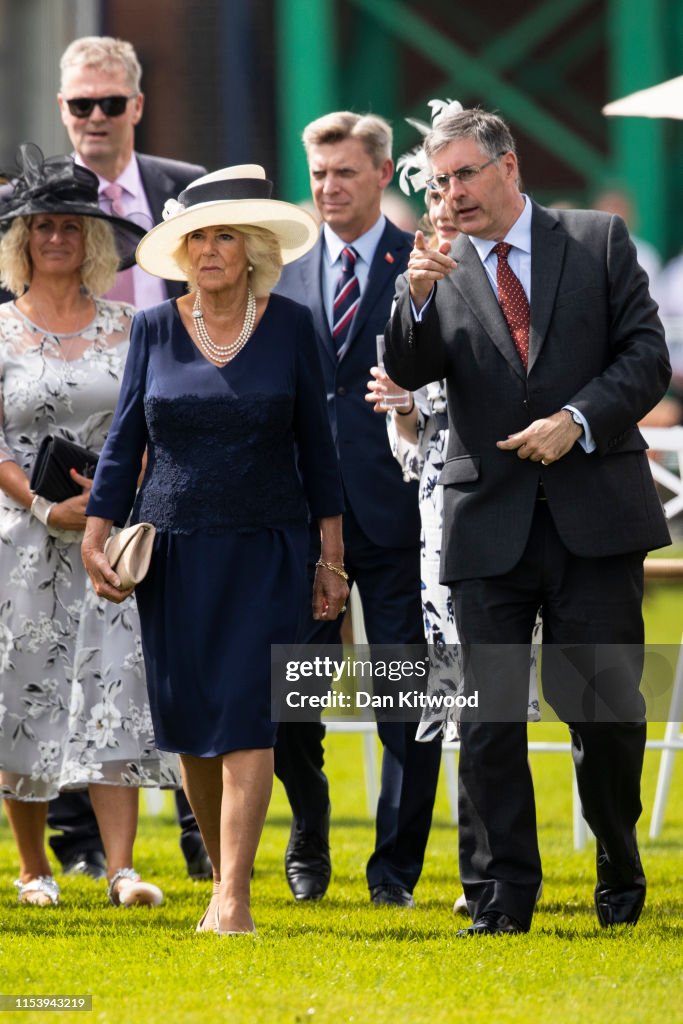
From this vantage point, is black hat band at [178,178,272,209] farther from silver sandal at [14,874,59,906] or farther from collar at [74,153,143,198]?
silver sandal at [14,874,59,906]

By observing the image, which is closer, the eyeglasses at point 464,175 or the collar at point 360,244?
the eyeglasses at point 464,175

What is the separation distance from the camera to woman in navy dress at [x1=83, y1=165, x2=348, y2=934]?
17.7 ft

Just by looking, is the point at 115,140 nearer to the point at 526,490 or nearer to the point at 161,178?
the point at 161,178

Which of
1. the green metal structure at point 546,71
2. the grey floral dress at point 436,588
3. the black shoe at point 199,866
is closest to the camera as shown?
the grey floral dress at point 436,588

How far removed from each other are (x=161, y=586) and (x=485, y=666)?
0.93 m

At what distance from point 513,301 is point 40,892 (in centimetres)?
239

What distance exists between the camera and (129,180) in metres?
7.18

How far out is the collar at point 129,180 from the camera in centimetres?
717

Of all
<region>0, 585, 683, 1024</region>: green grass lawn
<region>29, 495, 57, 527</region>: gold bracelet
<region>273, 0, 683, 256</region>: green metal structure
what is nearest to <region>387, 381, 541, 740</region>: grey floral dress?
<region>0, 585, 683, 1024</region>: green grass lawn

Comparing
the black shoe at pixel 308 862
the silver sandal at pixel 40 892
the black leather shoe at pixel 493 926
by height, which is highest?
the black leather shoe at pixel 493 926

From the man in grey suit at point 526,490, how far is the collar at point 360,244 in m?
1.08

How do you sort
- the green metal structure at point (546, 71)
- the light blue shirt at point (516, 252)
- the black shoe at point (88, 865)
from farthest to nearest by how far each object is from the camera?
the green metal structure at point (546, 71) < the black shoe at point (88, 865) < the light blue shirt at point (516, 252)

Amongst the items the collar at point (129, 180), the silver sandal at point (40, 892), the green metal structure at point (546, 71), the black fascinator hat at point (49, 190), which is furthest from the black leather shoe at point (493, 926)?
the green metal structure at point (546, 71)

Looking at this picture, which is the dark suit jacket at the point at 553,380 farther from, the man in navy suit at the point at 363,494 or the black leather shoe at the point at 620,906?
the black leather shoe at the point at 620,906
